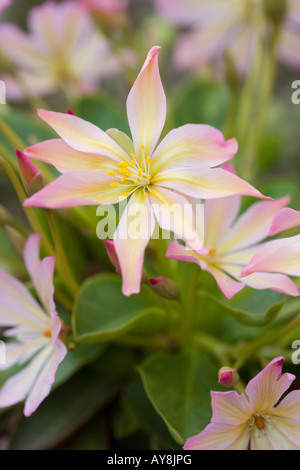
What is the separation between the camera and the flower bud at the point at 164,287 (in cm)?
54

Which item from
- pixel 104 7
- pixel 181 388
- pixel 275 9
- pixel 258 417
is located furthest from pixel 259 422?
pixel 104 7

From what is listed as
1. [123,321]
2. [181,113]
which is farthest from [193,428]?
[181,113]

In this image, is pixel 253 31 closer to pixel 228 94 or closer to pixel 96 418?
pixel 228 94

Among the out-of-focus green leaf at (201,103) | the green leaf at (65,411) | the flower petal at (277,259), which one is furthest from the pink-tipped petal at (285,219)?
the out-of-focus green leaf at (201,103)

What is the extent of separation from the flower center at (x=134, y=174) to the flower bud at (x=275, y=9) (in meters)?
0.35

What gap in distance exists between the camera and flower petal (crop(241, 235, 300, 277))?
0.48 metres

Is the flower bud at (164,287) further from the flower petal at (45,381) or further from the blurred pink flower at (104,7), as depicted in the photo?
the blurred pink flower at (104,7)

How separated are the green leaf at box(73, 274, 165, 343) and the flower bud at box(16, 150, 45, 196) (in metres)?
0.15

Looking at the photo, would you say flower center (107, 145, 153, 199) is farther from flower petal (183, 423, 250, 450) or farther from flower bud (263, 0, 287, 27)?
flower bud (263, 0, 287, 27)

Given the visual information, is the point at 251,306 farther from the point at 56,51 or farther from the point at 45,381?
the point at 56,51

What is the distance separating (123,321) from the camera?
663 mm

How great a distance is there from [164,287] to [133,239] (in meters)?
0.07

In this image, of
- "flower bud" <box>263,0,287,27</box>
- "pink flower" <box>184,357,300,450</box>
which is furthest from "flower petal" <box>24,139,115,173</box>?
"flower bud" <box>263,0,287,27</box>
